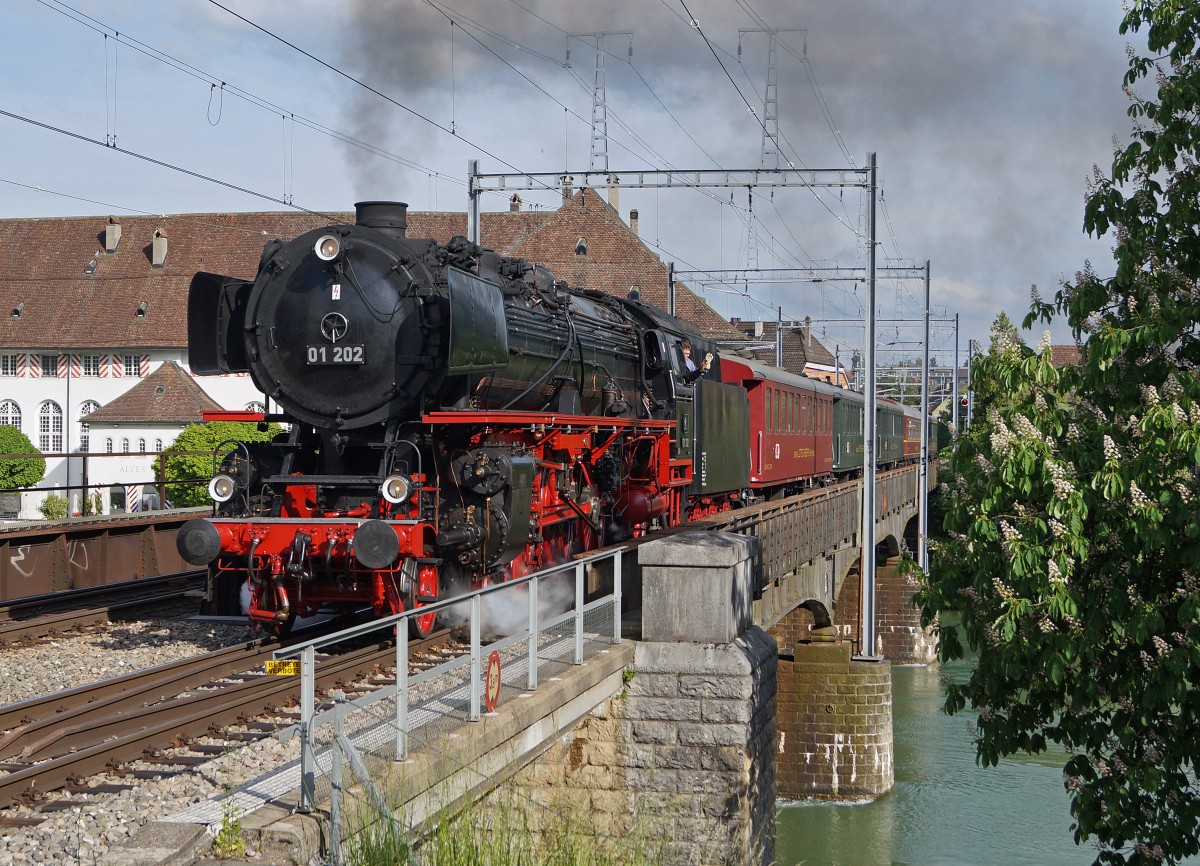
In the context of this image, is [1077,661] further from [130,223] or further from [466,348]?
[130,223]

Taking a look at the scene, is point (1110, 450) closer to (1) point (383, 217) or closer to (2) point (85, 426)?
(1) point (383, 217)

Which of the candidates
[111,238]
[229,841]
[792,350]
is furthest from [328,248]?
[792,350]

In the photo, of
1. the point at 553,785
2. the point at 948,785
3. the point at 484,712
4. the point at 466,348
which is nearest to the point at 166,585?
the point at 466,348

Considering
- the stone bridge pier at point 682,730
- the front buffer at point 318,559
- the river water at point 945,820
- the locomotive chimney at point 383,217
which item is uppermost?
the locomotive chimney at point 383,217

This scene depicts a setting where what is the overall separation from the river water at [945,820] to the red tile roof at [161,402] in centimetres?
3025

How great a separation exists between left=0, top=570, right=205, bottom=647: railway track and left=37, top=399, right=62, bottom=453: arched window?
132 feet

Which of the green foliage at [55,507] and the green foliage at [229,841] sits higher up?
the green foliage at [55,507]

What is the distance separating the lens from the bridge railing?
19.0 feet

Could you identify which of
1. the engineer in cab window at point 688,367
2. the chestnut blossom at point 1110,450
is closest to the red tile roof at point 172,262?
the engineer in cab window at point 688,367

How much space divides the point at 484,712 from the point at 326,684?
2237 millimetres

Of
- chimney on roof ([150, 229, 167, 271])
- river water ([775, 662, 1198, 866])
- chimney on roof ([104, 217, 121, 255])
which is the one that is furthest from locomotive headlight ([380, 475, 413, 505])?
chimney on roof ([104, 217, 121, 255])

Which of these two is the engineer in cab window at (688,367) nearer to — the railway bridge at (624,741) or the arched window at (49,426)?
the railway bridge at (624,741)

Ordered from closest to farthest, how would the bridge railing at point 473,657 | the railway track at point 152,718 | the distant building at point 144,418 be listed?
Result: 1. the bridge railing at point 473,657
2. the railway track at point 152,718
3. the distant building at point 144,418

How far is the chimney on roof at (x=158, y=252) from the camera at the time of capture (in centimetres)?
5566
